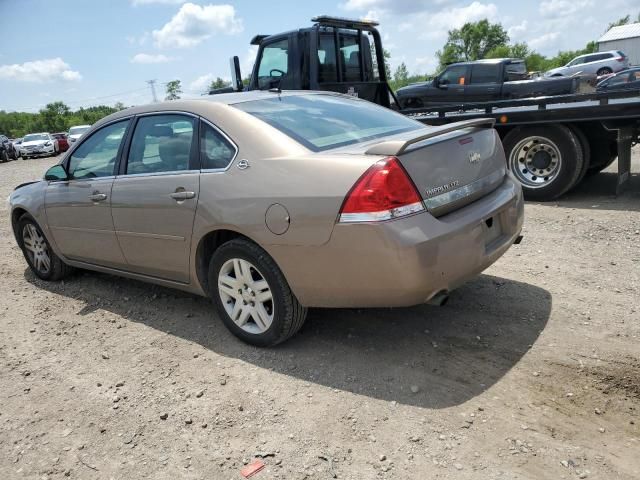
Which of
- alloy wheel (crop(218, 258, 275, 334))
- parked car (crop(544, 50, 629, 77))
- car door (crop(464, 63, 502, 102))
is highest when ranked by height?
parked car (crop(544, 50, 629, 77))

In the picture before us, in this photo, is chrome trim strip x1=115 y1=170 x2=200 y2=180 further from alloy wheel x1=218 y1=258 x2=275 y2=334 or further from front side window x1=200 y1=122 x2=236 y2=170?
alloy wheel x1=218 y1=258 x2=275 y2=334

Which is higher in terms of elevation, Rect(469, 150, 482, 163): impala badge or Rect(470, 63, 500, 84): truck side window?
Rect(470, 63, 500, 84): truck side window

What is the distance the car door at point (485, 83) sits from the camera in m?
13.8

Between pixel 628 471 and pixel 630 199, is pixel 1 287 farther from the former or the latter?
pixel 630 199

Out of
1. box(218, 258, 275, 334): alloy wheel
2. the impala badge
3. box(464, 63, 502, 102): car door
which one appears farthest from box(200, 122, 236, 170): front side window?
box(464, 63, 502, 102): car door

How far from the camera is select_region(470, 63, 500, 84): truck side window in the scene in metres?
13.8

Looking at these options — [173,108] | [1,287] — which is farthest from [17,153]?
[173,108]

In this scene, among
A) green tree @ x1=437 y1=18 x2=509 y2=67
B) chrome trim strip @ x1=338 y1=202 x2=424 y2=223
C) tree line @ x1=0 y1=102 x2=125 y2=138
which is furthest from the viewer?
tree line @ x1=0 y1=102 x2=125 y2=138

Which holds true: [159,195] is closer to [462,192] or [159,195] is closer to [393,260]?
[393,260]

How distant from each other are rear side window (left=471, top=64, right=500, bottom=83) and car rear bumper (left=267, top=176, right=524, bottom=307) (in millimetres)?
11783

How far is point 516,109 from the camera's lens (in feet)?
23.2

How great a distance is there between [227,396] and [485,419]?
1403 millimetres

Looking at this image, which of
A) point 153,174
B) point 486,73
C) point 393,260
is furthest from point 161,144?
point 486,73

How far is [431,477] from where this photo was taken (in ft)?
7.46
